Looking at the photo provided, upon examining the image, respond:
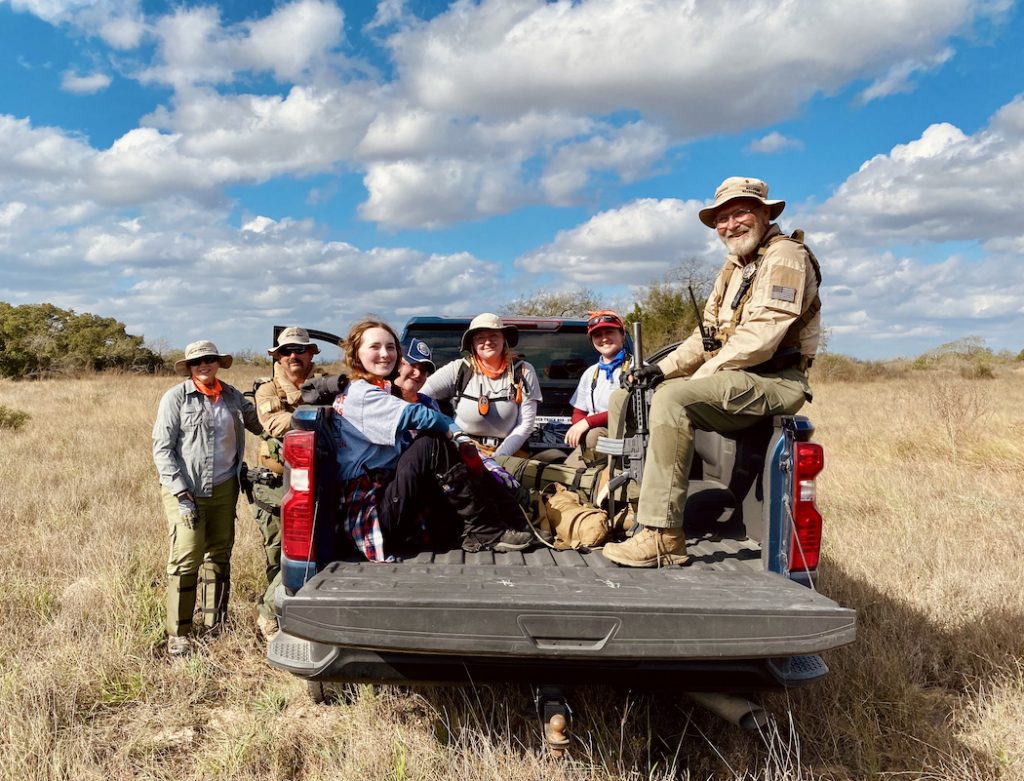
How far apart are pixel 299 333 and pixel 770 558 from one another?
121 inches

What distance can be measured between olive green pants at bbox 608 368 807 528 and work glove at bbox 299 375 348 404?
5.17 ft

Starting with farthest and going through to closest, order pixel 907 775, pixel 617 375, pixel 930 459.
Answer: pixel 930 459
pixel 617 375
pixel 907 775

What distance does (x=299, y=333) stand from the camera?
485 cm

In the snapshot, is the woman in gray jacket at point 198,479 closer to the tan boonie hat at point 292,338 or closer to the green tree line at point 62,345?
the tan boonie hat at point 292,338

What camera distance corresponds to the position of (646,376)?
371 cm

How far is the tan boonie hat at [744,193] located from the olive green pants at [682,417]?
2.84 feet

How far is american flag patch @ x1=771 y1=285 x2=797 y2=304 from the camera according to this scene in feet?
11.1

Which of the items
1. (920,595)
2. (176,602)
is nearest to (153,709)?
(176,602)

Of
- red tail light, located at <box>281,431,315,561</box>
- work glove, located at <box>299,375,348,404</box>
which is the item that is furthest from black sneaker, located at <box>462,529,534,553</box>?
Result: work glove, located at <box>299,375,348,404</box>

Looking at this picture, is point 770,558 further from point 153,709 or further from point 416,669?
point 153,709

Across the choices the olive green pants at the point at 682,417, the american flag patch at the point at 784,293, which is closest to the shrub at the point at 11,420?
the olive green pants at the point at 682,417

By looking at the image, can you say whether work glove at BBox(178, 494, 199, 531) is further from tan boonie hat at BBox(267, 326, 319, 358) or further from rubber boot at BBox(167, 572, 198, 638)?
tan boonie hat at BBox(267, 326, 319, 358)

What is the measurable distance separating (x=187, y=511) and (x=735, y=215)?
10.5ft

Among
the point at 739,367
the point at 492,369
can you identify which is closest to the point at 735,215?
the point at 739,367
